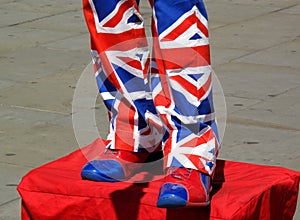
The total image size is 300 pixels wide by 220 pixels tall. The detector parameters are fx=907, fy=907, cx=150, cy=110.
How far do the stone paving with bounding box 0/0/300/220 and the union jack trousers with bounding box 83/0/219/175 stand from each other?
3.44ft

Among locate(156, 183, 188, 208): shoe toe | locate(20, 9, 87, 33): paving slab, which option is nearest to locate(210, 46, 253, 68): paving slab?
locate(20, 9, 87, 33): paving slab

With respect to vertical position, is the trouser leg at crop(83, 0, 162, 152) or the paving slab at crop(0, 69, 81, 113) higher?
the trouser leg at crop(83, 0, 162, 152)

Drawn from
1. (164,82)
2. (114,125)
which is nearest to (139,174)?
(114,125)

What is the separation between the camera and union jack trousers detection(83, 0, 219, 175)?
346 centimetres

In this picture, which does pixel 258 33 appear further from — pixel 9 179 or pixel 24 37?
pixel 9 179

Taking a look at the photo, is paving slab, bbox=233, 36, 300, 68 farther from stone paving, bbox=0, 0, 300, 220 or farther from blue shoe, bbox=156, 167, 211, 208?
blue shoe, bbox=156, 167, 211, 208

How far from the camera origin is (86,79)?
707 cm

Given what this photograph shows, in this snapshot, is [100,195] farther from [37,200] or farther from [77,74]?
[77,74]

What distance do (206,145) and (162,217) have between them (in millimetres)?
327

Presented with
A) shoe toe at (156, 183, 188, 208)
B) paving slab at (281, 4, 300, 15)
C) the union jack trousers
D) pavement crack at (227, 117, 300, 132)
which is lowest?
paving slab at (281, 4, 300, 15)

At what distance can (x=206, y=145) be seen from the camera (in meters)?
3.51

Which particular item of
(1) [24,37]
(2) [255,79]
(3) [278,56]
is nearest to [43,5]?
(1) [24,37]

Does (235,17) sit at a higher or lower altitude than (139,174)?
lower

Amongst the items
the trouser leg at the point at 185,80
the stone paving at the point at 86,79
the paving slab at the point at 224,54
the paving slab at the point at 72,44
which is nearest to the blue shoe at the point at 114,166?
the trouser leg at the point at 185,80
